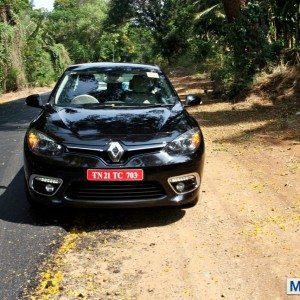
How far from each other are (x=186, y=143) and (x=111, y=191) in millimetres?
879

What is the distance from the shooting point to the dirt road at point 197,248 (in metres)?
3.33

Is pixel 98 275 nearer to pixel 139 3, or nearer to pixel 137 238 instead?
pixel 137 238

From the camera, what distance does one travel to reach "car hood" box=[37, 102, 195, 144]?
4355 millimetres

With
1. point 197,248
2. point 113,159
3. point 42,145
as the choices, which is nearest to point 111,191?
point 113,159

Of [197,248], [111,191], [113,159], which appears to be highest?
[113,159]

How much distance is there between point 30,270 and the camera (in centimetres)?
360

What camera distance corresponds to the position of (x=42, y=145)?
439cm

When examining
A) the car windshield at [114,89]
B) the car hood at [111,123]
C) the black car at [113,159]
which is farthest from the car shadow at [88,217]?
the car windshield at [114,89]

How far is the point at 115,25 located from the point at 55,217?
157ft

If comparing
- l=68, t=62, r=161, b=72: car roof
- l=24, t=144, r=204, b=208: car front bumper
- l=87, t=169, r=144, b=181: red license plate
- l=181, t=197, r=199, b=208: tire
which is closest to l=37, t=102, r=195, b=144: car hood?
l=24, t=144, r=204, b=208: car front bumper

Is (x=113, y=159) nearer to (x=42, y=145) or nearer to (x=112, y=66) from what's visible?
(x=42, y=145)

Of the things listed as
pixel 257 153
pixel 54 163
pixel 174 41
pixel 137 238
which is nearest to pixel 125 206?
pixel 137 238

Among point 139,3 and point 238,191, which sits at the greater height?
point 238,191

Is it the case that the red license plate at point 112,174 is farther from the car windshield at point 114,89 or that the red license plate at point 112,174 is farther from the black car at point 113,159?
the car windshield at point 114,89
